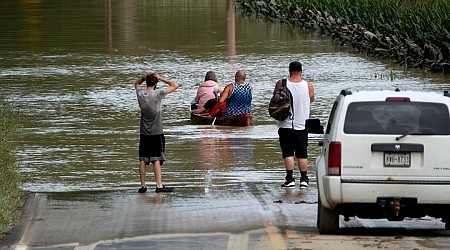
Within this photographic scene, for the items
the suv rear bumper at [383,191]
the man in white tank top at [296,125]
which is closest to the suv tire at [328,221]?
the suv rear bumper at [383,191]

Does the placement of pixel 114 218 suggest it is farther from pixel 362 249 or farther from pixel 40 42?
Result: pixel 40 42

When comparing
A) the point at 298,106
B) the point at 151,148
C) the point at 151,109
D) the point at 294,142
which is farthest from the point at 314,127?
the point at 151,148

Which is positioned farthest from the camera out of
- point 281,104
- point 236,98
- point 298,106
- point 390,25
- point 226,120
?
point 390,25

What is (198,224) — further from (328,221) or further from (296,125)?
(296,125)

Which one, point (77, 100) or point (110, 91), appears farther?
point (110, 91)

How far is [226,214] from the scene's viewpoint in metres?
14.3

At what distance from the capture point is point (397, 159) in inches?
482

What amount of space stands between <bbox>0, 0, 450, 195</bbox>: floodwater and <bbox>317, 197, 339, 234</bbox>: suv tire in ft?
13.6

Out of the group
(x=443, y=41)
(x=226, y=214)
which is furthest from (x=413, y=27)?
(x=226, y=214)

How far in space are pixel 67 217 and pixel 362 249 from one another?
→ 398 centimetres

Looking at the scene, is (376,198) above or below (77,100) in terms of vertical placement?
above

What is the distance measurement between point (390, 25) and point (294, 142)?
2649cm

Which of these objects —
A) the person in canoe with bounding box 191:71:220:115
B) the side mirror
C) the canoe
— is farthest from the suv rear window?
the person in canoe with bounding box 191:71:220:115

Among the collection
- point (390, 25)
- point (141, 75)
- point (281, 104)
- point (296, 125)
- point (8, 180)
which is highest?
point (281, 104)
